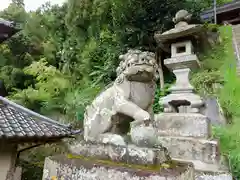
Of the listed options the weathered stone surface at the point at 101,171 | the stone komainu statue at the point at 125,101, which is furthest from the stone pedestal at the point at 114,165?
the stone komainu statue at the point at 125,101

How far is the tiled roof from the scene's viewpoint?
403 cm

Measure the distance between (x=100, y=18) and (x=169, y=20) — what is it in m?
3.86

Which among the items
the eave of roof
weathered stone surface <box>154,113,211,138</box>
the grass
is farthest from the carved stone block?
the eave of roof

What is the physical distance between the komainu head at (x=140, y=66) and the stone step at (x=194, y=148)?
168cm

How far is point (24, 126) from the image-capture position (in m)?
4.54

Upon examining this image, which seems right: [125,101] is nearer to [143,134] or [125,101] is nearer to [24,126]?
[143,134]

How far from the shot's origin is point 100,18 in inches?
420

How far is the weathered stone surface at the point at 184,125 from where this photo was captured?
3.45 metres

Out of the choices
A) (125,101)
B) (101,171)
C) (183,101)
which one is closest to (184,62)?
(183,101)

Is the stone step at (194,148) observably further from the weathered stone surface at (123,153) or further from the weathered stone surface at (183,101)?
the weathered stone surface at (123,153)

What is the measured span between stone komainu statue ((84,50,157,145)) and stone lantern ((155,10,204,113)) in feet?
6.88

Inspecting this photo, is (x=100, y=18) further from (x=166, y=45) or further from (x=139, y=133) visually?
(x=139, y=133)

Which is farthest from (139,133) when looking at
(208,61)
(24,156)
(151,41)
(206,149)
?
(208,61)

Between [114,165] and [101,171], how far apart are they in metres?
0.11
